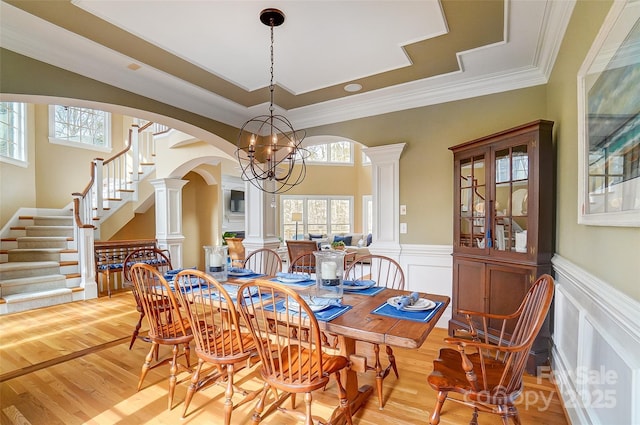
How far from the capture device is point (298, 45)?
262 cm

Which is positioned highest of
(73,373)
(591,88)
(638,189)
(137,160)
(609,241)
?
(137,160)

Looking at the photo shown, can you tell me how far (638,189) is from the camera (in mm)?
1034

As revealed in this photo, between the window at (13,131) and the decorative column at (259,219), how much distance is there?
464 centimetres

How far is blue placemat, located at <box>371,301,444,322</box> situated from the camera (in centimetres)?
167

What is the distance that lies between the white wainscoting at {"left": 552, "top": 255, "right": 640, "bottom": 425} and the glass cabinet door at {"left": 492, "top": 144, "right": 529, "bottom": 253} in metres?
0.37

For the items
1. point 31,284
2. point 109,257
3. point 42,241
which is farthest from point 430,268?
point 42,241

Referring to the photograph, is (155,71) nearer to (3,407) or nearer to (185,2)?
(185,2)

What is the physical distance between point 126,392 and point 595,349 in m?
2.93

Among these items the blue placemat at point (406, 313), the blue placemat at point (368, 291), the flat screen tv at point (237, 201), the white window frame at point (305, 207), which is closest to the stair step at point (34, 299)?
the flat screen tv at point (237, 201)

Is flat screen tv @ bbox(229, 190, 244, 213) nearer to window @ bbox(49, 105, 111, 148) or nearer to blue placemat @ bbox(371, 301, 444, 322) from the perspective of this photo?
window @ bbox(49, 105, 111, 148)

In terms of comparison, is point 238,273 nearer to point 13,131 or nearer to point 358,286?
point 358,286

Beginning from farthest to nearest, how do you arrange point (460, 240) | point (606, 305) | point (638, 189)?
point (460, 240) < point (606, 305) < point (638, 189)

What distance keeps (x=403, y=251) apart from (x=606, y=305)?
244 cm


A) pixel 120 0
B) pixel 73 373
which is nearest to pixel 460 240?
pixel 120 0
